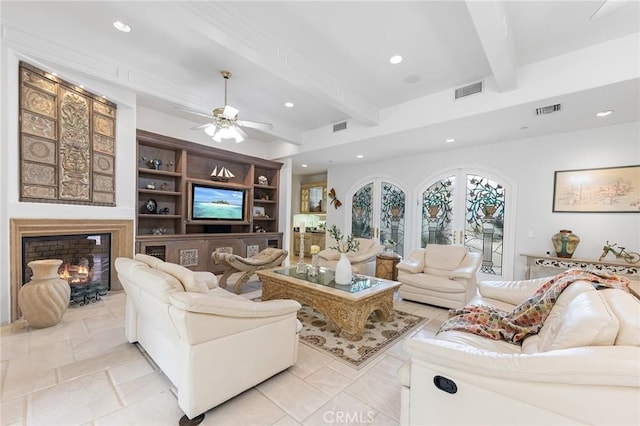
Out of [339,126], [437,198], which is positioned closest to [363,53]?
[339,126]

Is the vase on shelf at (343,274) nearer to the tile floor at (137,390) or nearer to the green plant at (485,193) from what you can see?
the tile floor at (137,390)

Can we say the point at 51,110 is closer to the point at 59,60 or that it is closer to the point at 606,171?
the point at 59,60

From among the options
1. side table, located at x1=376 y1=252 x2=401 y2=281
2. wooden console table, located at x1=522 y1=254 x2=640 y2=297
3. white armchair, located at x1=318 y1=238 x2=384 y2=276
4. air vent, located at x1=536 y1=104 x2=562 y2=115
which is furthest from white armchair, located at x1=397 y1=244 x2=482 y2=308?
air vent, located at x1=536 y1=104 x2=562 y2=115

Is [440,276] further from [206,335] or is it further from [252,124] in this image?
[252,124]

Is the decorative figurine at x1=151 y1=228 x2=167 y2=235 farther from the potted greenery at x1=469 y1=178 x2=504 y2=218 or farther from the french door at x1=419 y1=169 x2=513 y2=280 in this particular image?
the potted greenery at x1=469 y1=178 x2=504 y2=218

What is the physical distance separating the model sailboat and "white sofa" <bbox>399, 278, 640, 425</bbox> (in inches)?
209

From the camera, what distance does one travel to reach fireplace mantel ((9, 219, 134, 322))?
9.71 ft

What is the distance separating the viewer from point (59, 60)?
122 inches

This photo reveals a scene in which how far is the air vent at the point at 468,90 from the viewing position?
357 cm

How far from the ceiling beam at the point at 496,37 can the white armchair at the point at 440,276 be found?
239 centimetres

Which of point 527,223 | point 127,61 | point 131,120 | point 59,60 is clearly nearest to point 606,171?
point 527,223

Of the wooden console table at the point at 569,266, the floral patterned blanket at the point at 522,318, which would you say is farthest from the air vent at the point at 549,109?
the floral patterned blanket at the point at 522,318

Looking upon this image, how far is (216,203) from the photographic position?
568cm

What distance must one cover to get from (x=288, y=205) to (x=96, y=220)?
3890mm
